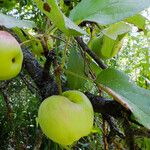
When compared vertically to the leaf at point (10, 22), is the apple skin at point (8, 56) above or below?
below

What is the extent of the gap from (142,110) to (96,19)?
168 mm

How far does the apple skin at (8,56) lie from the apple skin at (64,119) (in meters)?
0.09

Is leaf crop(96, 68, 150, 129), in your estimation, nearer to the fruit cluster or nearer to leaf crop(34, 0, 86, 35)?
the fruit cluster

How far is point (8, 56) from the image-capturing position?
63 cm

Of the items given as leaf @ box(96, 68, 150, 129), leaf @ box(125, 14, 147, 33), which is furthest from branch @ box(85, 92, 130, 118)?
leaf @ box(125, 14, 147, 33)

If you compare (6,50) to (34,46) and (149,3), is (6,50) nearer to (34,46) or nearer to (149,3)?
(149,3)

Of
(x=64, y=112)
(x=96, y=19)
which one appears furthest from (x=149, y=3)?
(x=64, y=112)

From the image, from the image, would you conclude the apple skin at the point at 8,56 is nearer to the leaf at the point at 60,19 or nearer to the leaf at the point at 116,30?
the leaf at the point at 60,19

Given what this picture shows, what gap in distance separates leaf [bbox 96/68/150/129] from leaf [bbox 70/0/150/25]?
13cm

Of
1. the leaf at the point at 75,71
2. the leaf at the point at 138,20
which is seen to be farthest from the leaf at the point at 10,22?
the leaf at the point at 138,20

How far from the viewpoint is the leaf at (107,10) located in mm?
649

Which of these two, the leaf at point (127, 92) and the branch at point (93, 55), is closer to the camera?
the leaf at point (127, 92)

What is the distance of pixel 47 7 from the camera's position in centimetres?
61

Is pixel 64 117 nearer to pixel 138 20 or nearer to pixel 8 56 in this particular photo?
pixel 8 56
